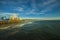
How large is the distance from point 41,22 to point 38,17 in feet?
0.54

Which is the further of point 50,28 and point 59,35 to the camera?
point 50,28

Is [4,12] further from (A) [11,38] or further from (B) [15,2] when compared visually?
(A) [11,38]

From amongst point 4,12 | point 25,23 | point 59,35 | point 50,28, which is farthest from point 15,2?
point 59,35

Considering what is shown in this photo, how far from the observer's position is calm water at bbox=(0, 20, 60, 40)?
2561 mm

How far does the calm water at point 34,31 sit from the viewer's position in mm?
2561

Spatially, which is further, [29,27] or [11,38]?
[29,27]

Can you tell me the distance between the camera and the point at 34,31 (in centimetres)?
265

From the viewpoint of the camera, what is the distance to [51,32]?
2637 mm

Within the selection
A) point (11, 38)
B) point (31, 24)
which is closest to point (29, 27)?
point (31, 24)

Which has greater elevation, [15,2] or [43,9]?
[15,2]

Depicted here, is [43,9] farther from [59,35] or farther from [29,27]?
[59,35]

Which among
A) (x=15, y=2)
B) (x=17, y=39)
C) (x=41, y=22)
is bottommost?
(x=17, y=39)

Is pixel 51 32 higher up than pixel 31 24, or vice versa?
pixel 31 24

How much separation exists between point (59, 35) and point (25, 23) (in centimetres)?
95
